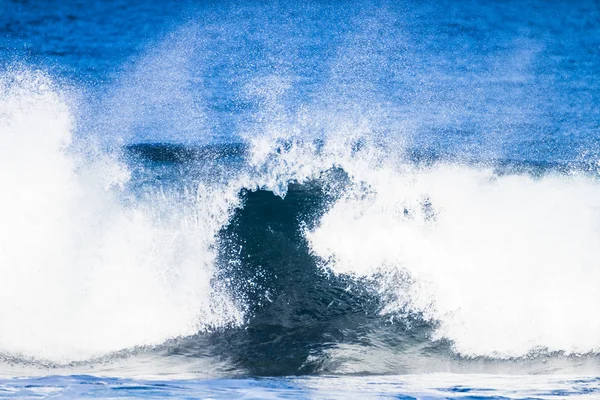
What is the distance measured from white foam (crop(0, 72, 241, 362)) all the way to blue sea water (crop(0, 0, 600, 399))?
1 cm

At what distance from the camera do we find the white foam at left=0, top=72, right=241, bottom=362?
9.32 feet

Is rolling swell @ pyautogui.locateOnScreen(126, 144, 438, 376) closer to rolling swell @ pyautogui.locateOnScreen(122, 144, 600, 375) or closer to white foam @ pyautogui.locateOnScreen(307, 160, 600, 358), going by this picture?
rolling swell @ pyautogui.locateOnScreen(122, 144, 600, 375)

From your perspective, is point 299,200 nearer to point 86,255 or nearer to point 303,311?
point 303,311

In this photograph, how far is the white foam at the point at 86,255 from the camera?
9.32 feet

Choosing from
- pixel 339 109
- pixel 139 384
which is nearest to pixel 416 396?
pixel 139 384

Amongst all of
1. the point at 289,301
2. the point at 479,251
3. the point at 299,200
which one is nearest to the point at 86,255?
the point at 289,301

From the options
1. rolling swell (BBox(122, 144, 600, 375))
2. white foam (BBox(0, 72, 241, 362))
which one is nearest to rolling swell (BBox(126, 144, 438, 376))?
rolling swell (BBox(122, 144, 600, 375))

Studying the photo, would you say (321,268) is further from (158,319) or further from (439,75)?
(439,75)

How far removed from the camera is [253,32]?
5426 millimetres

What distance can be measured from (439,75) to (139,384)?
4315 mm

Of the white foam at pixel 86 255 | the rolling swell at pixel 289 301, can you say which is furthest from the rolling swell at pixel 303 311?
the white foam at pixel 86 255

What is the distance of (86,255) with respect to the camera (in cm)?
318

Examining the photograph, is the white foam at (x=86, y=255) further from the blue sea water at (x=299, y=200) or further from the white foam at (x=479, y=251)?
the white foam at (x=479, y=251)

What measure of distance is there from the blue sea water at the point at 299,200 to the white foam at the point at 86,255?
13 millimetres
